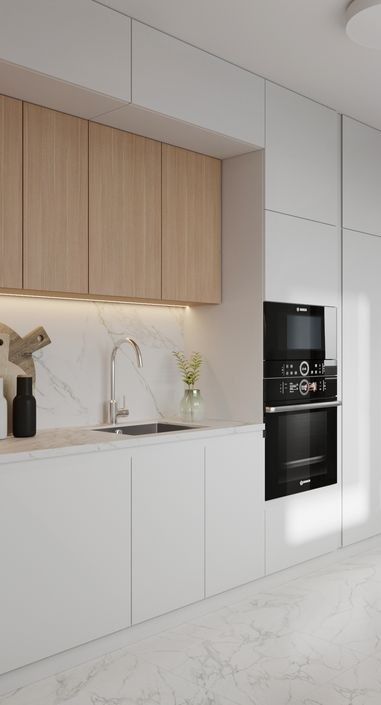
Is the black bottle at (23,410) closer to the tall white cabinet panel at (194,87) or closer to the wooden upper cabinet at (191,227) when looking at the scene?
the wooden upper cabinet at (191,227)

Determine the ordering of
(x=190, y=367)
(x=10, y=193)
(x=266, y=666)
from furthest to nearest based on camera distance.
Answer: (x=190, y=367) < (x=10, y=193) < (x=266, y=666)

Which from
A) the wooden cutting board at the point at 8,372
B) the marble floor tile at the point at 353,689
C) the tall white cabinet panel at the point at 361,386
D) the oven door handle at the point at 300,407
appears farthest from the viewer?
the tall white cabinet panel at the point at 361,386

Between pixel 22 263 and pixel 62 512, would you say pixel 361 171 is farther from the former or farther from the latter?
pixel 62 512

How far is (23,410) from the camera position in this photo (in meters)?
2.73

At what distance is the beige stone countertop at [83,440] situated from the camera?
7.73 ft

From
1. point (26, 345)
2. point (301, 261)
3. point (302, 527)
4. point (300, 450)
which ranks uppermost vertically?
point (301, 261)

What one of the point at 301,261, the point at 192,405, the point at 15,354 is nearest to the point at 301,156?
the point at 301,261

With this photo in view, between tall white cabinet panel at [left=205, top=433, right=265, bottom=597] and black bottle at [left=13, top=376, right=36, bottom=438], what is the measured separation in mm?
783

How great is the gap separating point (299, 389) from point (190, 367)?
23.2 inches

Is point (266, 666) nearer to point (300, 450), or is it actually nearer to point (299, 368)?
point (300, 450)

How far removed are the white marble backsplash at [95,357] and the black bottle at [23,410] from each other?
0.28m

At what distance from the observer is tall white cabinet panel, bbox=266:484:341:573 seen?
3.38 metres

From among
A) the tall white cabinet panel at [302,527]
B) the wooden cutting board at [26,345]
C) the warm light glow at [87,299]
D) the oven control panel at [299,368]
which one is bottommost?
the tall white cabinet panel at [302,527]

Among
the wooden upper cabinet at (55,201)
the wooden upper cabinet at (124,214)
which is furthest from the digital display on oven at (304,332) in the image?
the wooden upper cabinet at (55,201)
